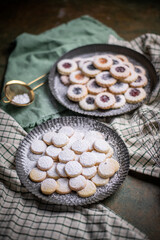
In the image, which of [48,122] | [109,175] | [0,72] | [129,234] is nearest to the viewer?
[129,234]

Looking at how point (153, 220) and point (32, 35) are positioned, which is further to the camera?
point (32, 35)

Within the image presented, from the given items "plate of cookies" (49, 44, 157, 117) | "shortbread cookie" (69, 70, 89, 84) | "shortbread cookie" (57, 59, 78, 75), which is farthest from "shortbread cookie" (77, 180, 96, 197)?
"shortbread cookie" (57, 59, 78, 75)

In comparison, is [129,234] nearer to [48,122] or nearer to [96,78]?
[48,122]

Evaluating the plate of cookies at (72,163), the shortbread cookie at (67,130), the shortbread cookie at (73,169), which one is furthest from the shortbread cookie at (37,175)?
the shortbread cookie at (67,130)

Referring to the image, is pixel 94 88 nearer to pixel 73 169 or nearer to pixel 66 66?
pixel 66 66

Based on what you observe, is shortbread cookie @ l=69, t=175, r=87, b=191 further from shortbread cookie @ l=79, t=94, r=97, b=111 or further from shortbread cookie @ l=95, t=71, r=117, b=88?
shortbread cookie @ l=95, t=71, r=117, b=88

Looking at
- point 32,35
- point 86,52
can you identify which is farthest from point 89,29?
point 32,35

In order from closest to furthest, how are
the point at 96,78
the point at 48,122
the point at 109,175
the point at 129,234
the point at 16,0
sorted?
1. the point at 129,234
2. the point at 109,175
3. the point at 48,122
4. the point at 96,78
5. the point at 16,0

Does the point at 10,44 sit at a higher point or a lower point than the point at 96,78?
lower
